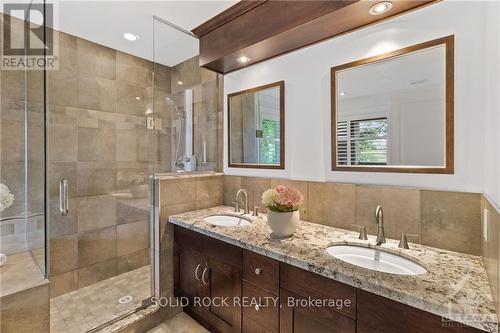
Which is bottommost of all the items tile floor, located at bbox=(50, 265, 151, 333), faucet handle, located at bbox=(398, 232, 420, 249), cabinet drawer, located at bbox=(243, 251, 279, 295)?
tile floor, located at bbox=(50, 265, 151, 333)

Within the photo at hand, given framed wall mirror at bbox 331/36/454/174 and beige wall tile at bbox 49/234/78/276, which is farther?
beige wall tile at bbox 49/234/78/276

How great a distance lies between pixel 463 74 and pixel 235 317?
201 centimetres

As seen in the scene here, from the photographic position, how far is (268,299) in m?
1.36

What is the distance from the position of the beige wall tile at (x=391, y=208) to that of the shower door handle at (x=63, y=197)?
2585 millimetres

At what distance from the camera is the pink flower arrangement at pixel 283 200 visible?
1.50 m

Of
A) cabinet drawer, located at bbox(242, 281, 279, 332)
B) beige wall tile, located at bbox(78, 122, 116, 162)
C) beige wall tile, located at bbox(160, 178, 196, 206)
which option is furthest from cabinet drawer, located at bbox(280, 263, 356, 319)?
beige wall tile, located at bbox(78, 122, 116, 162)

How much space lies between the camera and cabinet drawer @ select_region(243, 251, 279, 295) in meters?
1.33

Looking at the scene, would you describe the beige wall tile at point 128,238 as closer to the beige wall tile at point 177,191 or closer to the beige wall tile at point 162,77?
the beige wall tile at point 177,191

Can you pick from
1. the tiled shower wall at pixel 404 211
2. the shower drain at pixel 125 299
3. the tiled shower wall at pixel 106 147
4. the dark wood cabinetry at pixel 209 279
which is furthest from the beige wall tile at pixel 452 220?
the shower drain at pixel 125 299

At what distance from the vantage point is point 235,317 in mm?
1552

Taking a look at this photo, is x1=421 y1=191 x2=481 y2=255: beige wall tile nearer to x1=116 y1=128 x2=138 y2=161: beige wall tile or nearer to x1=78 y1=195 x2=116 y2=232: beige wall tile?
x1=116 y1=128 x2=138 y2=161: beige wall tile

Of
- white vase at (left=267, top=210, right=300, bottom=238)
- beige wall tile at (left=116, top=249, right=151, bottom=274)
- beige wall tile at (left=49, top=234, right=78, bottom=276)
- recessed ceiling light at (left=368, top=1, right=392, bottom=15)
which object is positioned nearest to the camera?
recessed ceiling light at (left=368, top=1, right=392, bottom=15)

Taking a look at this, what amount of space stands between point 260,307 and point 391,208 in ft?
3.38

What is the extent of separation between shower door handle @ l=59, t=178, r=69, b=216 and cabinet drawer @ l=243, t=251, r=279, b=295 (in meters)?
1.87
